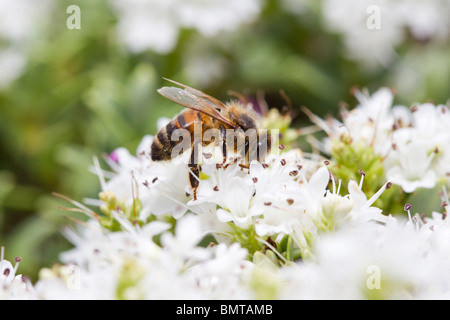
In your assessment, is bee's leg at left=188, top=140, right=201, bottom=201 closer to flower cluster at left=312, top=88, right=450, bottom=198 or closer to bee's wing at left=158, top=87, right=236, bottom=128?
bee's wing at left=158, top=87, right=236, bottom=128

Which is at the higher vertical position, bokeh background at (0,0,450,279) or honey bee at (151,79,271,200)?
bokeh background at (0,0,450,279)

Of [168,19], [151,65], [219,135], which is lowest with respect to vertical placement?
[219,135]

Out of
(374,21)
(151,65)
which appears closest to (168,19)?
(151,65)

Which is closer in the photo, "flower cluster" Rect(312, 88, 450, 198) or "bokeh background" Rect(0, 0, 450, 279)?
"flower cluster" Rect(312, 88, 450, 198)

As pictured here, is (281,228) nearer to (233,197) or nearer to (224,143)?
(233,197)

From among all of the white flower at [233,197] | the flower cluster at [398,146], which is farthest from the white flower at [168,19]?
the white flower at [233,197]

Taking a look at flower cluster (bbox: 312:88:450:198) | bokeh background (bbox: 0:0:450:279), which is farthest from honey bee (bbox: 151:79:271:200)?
bokeh background (bbox: 0:0:450:279)
